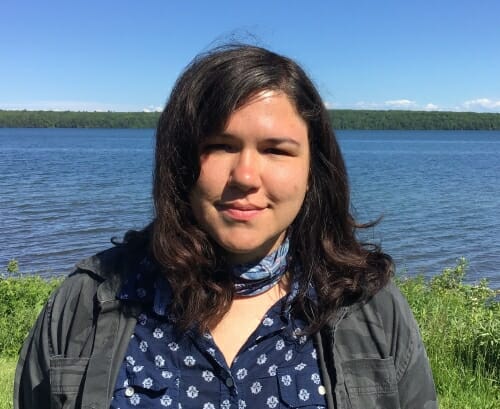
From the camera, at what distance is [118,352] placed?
5.82ft

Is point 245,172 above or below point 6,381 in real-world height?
above

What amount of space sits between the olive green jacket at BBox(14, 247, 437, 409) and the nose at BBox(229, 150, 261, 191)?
1.78 ft

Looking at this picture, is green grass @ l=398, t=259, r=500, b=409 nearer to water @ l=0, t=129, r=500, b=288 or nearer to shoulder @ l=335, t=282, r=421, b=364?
water @ l=0, t=129, r=500, b=288

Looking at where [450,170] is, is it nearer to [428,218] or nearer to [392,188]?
[392,188]

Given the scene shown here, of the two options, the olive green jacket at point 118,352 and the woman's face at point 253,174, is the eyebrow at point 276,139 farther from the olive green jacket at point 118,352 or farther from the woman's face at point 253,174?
the olive green jacket at point 118,352

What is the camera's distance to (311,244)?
2041mm

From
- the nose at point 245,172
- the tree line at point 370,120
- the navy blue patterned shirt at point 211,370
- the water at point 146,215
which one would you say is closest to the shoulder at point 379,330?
the navy blue patterned shirt at point 211,370

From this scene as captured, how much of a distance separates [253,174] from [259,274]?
0.40 meters

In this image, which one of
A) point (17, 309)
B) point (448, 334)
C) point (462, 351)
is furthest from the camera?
point (17, 309)

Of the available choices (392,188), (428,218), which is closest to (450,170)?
(392,188)

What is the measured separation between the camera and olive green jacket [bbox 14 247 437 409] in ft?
5.75

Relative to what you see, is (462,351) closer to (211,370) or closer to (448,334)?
(448,334)

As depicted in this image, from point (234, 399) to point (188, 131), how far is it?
863mm

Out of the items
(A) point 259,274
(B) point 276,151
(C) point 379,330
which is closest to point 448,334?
(C) point 379,330
